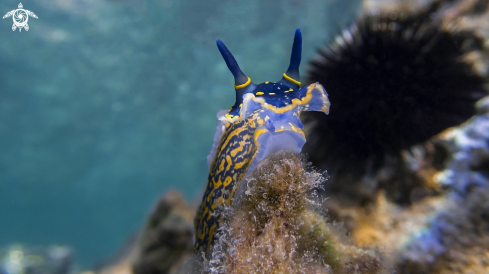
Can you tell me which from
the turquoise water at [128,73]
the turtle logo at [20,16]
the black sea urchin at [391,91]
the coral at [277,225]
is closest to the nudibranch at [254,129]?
the coral at [277,225]

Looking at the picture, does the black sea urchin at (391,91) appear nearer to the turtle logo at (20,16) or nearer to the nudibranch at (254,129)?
the nudibranch at (254,129)

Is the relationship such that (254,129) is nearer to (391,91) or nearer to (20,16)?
(391,91)

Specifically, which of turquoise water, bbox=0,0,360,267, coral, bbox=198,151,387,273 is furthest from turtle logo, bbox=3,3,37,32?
coral, bbox=198,151,387,273

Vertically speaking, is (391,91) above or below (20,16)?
below

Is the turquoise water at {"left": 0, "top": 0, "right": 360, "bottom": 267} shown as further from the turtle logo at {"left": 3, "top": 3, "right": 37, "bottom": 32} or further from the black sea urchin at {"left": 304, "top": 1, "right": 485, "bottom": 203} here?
the black sea urchin at {"left": 304, "top": 1, "right": 485, "bottom": 203}

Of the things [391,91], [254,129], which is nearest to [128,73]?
[391,91]
